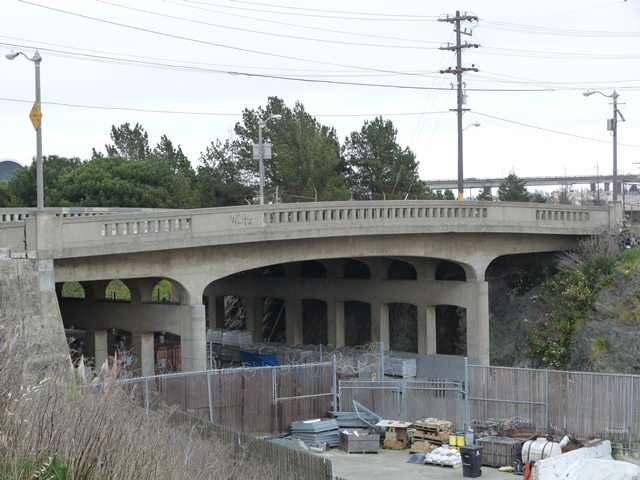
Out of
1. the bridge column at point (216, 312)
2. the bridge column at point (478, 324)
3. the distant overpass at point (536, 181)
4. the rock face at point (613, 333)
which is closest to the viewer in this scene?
the rock face at point (613, 333)

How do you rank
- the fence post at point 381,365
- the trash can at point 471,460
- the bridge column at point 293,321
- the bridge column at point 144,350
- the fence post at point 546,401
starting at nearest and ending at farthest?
the trash can at point 471,460, the fence post at point 546,401, the bridge column at point 144,350, the fence post at point 381,365, the bridge column at point 293,321

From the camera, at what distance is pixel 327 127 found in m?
66.3

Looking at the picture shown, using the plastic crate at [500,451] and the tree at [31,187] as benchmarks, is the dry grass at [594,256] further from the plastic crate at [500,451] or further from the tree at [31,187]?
the tree at [31,187]

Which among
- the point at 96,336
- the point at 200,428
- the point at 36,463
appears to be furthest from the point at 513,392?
the point at 36,463

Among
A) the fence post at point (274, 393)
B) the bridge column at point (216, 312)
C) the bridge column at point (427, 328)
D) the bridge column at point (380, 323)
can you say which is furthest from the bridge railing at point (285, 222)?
the bridge column at point (216, 312)

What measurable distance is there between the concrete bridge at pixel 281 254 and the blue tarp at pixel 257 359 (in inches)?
141

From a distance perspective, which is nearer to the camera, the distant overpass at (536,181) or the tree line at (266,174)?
the tree line at (266,174)

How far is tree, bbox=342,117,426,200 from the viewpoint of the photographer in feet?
208

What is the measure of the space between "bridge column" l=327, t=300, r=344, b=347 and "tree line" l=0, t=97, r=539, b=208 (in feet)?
40.2

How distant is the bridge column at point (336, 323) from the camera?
46.7 metres

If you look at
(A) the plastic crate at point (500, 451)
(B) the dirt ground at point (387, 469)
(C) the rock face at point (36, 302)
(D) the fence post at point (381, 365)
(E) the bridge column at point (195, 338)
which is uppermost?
(C) the rock face at point (36, 302)

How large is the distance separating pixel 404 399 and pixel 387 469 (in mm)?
5497

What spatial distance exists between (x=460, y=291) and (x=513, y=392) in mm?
13555

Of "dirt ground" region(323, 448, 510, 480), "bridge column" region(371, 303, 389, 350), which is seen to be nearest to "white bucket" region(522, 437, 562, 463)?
"dirt ground" region(323, 448, 510, 480)
